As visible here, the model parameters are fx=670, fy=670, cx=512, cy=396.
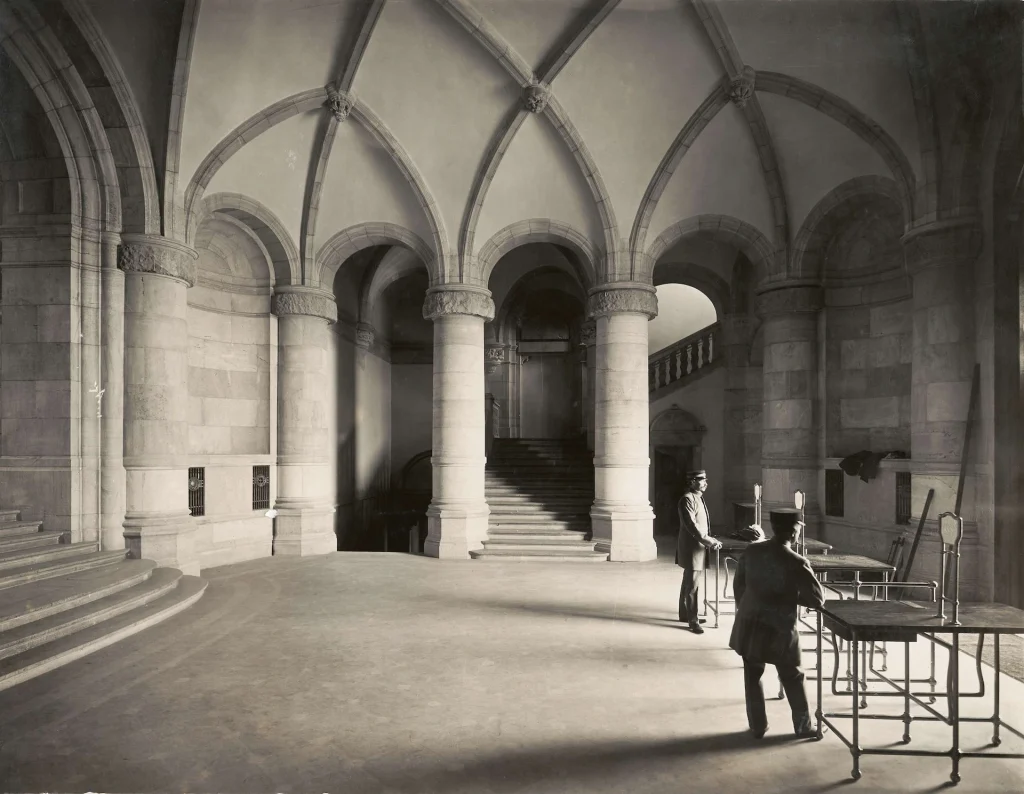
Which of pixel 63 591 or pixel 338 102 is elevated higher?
pixel 338 102

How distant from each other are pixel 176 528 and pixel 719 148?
9.75m

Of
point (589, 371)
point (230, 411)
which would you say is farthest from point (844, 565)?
point (589, 371)

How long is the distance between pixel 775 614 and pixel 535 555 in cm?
710

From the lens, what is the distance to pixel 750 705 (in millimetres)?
4250

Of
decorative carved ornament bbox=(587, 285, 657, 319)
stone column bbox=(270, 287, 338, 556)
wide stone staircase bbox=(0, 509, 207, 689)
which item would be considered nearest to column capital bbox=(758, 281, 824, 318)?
decorative carved ornament bbox=(587, 285, 657, 319)

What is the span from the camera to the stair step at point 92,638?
519 centimetres

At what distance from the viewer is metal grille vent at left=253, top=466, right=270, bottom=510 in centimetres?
1124

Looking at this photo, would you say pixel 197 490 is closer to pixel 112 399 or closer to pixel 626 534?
pixel 112 399

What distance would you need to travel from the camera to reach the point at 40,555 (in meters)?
7.49

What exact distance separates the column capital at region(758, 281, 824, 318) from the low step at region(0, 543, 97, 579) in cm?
1042

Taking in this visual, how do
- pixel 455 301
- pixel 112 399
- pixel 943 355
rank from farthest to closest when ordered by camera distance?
1. pixel 455 301
2. pixel 112 399
3. pixel 943 355

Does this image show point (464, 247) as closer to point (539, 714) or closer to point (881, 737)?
point (539, 714)

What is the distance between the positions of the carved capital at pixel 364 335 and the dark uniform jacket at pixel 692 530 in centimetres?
991

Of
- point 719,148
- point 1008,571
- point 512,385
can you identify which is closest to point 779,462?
point 1008,571
